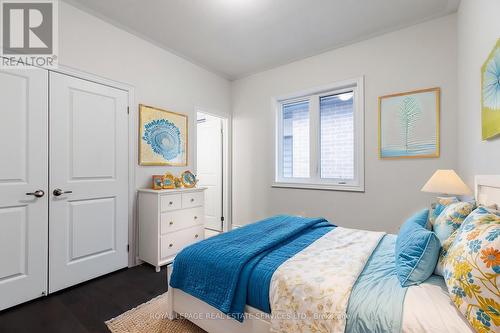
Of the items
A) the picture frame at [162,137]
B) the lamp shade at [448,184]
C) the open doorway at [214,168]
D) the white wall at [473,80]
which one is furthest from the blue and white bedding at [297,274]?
the open doorway at [214,168]

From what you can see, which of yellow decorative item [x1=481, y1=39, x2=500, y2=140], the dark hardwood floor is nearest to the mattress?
yellow decorative item [x1=481, y1=39, x2=500, y2=140]

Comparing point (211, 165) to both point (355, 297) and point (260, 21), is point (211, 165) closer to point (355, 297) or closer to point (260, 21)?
point (260, 21)

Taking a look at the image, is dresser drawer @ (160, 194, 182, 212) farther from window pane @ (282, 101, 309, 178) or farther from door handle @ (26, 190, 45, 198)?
window pane @ (282, 101, 309, 178)

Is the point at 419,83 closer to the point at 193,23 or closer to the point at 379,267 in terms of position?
the point at 379,267

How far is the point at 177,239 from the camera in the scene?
9.63 feet

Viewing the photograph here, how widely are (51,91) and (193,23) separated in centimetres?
160

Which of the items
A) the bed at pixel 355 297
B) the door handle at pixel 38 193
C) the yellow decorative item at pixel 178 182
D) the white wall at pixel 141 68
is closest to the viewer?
the bed at pixel 355 297

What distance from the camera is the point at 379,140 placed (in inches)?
114

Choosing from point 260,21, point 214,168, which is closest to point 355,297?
point 260,21

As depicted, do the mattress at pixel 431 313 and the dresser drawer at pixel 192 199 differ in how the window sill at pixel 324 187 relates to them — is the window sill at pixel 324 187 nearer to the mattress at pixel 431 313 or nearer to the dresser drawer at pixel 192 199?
the dresser drawer at pixel 192 199

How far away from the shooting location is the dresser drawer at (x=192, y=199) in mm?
3035

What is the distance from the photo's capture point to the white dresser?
8.94ft

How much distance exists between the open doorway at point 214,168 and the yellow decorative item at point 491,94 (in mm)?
3367

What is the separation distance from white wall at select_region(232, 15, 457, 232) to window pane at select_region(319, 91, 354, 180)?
253mm
